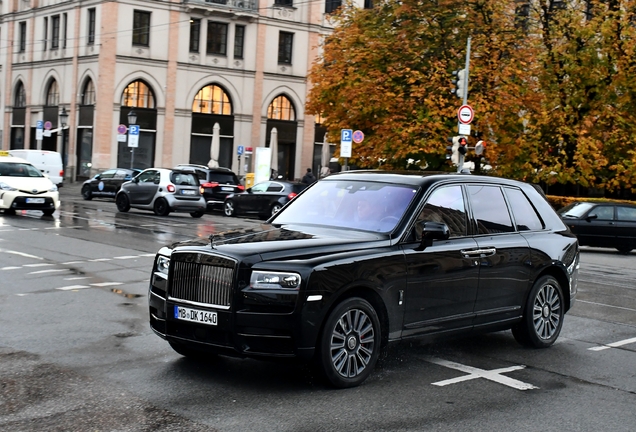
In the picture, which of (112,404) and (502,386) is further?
(502,386)

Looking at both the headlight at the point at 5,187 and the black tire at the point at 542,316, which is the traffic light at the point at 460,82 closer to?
the headlight at the point at 5,187

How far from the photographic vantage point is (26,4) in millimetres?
64875

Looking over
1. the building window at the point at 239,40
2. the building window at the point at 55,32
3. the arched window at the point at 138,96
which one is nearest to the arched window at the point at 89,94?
the arched window at the point at 138,96

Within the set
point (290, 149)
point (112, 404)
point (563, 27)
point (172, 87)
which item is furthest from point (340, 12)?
point (112, 404)

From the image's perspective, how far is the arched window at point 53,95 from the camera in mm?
A: 60619

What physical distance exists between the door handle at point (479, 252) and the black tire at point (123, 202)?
23813 mm

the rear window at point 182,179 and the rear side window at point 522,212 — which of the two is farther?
the rear window at point 182,179

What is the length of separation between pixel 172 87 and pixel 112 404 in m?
52.5

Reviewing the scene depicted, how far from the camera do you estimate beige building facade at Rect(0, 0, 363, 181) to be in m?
56.0

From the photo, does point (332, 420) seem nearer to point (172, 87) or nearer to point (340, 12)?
point (340, 12)

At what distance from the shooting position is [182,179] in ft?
99.4

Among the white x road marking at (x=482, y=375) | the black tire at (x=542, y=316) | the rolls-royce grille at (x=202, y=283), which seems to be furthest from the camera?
the black tire at (x=542, y=316)

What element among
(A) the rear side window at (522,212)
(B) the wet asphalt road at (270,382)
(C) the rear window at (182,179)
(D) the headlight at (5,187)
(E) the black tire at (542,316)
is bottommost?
(B) the wet asphalt road at (270,382)

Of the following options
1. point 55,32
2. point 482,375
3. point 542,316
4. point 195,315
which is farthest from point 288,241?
point 55,32
